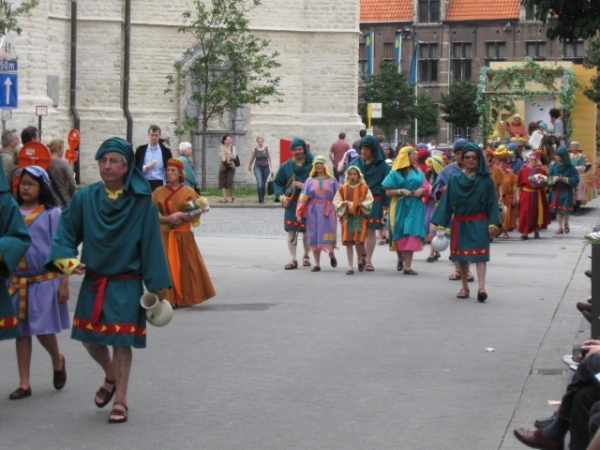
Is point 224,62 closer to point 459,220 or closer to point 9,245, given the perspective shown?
point 459,220

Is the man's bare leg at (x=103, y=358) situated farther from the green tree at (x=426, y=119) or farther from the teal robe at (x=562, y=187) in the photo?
the green tree at (x=426, y=119)

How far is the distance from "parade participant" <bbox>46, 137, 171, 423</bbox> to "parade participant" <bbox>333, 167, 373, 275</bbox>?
29.8ft

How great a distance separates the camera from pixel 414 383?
Answer: 920cm

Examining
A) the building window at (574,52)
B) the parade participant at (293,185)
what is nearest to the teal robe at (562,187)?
the parade participant at (293,185)

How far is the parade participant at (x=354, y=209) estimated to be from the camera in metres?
17.0

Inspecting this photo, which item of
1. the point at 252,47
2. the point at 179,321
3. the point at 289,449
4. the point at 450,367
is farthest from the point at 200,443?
the point at 252,47

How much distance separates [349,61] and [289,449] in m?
38.7

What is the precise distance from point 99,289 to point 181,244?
5.78 meters

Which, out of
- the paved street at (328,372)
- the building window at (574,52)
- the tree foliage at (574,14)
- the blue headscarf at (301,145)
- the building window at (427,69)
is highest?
the building window at (574,52)

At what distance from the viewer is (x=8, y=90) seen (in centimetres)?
1745

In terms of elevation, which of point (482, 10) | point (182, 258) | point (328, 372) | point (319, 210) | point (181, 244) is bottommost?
point (328, 372)

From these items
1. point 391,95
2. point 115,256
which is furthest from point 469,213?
point 391,95

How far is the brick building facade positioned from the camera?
87688 millimetres

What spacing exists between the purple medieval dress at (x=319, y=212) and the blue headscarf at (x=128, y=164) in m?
9.32
